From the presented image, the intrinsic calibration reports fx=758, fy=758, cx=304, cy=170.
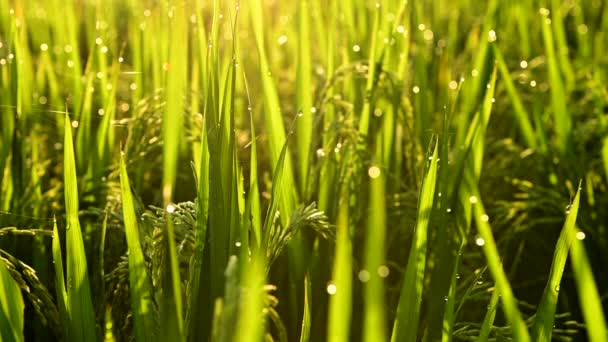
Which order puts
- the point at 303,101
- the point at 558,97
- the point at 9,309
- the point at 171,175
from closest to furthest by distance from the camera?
the point at 9,309
the point at 171,175
the point at 303,101
the point at 558,97

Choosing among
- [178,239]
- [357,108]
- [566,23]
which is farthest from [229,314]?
[566,23]

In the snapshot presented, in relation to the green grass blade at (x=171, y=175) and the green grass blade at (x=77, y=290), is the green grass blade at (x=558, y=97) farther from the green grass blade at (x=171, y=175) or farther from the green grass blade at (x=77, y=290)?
the green grass blade at (x=77, y=290)

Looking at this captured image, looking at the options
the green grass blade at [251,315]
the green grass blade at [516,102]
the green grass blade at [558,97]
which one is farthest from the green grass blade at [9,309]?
the green grass blade at [558,97]

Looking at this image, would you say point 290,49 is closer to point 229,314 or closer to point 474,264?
point 474,264

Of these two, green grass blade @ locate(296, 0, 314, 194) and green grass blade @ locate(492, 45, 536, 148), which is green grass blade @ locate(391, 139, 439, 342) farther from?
green grass blade @ locate(492, 45, 536, 148)

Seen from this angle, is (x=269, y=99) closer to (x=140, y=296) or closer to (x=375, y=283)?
(x=140, y=296)

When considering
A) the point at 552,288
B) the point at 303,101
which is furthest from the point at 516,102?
the point at 552,288
